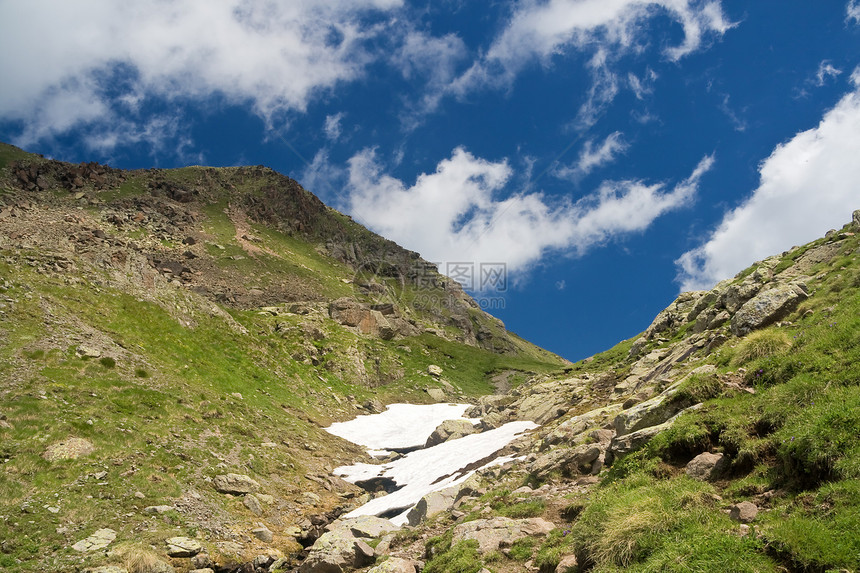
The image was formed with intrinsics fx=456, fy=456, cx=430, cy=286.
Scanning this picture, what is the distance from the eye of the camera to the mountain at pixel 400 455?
32.6ft

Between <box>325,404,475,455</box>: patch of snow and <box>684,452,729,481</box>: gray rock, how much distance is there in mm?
32145

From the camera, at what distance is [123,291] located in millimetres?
42125

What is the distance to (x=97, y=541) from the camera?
18000 millimetres

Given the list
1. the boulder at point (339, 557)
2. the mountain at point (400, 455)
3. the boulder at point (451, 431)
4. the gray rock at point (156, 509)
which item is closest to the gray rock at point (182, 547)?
the mountain at point (400, 455)

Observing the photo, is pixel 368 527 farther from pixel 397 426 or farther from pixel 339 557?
pixel 397 426

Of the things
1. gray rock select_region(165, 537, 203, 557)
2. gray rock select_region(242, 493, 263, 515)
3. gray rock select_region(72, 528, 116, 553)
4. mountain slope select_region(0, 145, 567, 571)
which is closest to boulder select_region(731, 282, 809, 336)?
mountain slope select_region(0, 145, 567, 571)

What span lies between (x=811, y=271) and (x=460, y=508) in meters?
22.3

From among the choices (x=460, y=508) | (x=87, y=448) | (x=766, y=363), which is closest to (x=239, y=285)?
(x=87, y=448)

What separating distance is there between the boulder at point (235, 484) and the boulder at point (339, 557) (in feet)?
31.8

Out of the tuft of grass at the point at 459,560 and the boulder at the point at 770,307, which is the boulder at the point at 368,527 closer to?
the tuft of grass at the point at 459,560

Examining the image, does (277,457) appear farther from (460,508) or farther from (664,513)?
(664,513)

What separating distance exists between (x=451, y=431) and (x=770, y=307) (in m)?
27.6

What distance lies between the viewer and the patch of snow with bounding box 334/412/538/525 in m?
26.6

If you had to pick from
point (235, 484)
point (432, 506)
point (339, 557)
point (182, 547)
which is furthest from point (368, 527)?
point (235, 484)
